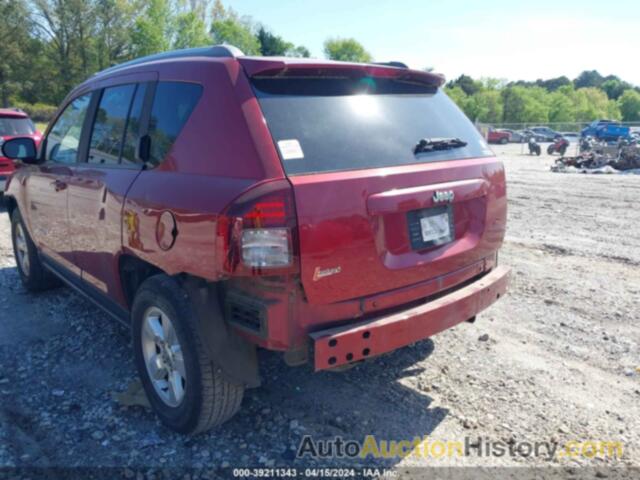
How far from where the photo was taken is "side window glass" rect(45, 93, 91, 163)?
13.6ft

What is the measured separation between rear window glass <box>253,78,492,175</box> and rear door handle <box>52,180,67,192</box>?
86.6 inches

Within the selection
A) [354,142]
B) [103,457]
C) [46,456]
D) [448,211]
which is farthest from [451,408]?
[46,456]

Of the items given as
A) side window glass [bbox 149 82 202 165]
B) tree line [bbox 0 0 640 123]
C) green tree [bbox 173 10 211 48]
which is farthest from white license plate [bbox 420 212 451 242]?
green tree [bbox 173 10 211 48]

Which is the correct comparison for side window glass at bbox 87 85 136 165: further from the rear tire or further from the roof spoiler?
the rear tire

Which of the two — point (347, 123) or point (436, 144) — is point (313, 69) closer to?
point (347, 123)

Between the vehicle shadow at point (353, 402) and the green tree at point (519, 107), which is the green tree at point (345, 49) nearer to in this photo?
the green tree at point (519, 107)

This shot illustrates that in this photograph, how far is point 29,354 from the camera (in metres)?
4.05

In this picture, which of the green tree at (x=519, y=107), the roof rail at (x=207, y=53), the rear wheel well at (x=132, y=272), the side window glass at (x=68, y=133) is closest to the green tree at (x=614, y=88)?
the green tree at (x=519, y=107)

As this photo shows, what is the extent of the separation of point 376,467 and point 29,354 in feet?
9.45

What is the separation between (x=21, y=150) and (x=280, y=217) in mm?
3438

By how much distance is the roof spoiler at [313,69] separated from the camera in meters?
2.70

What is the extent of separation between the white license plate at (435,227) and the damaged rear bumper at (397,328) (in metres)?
0.36

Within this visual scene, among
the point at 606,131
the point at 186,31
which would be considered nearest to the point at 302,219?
the point at 606,131

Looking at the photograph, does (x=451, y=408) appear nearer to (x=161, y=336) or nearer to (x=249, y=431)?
(x=249, y=431)
